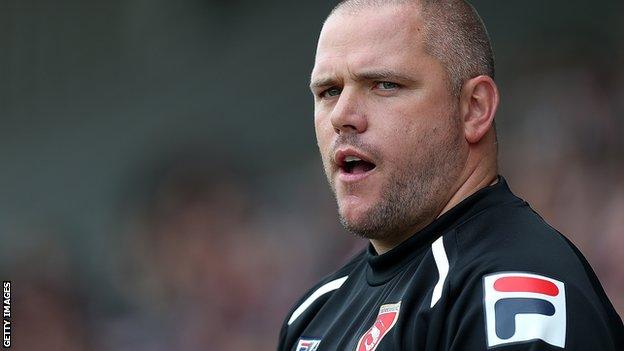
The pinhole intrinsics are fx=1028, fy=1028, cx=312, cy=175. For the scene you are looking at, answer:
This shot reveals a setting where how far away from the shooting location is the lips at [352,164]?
84.6 inches

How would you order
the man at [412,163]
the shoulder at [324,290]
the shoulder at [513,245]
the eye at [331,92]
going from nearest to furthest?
1. the shoulder at [513,245]
2. the man at [412,163]
3. the eye at [331,92]
4. the shoulder at [324,290]

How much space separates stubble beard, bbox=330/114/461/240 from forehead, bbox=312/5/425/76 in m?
0.18

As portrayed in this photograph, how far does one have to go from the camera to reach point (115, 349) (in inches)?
201

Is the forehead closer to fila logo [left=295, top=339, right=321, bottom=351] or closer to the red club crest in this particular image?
the red club crest

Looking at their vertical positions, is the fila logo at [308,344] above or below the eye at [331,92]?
below

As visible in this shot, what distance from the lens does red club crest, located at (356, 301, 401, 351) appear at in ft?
6.36

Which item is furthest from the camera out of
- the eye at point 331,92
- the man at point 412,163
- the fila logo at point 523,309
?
the eye at point 331,92

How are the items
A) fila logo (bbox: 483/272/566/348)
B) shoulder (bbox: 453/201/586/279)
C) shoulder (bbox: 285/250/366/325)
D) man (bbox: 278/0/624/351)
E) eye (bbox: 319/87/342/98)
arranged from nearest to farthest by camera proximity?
fila logo (bbox: 483/272/566/348)
shoulder (bbox: 453/201/586/279)
man (bbox: 278/0/624/351)
eye (bbox: 319/87/342/98)
shoulder (bbox: 285/250/366/325)

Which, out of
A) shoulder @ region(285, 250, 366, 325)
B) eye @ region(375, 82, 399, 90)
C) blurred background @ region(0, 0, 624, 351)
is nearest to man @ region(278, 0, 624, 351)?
eye @ region(375, 82, 399, 90)

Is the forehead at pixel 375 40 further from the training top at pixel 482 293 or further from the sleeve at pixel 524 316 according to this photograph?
the sleeve at pixel 524 316

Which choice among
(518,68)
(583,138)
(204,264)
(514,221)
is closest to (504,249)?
(514,221)

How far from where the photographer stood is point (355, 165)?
220cm

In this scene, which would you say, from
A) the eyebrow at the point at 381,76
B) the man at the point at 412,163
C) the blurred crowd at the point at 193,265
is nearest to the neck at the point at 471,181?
the man at the point at 412,163

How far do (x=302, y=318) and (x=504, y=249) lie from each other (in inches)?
31.3
